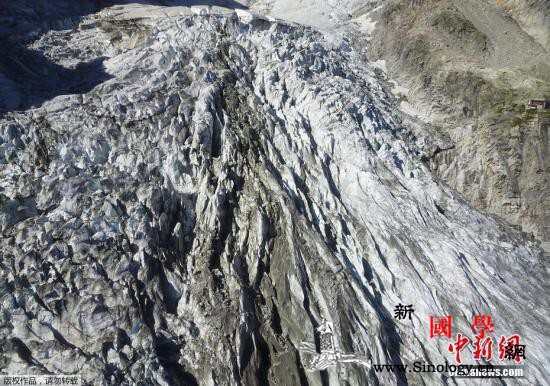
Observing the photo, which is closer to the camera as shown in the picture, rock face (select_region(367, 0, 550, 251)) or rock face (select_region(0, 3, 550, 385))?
rock face (select_region(0, 3, 550, 385))

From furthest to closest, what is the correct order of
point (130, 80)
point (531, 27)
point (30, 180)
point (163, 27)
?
point (531, 27) → point (163, 27) → point (130, 80) → point (30, 180)

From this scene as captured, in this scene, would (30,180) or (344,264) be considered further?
(344,264)

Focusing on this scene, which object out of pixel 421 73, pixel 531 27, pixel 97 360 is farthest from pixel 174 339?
pixel 531 27

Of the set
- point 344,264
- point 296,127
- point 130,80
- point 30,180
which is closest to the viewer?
point 30,180

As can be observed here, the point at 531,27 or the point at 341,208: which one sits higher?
the point at 531,27

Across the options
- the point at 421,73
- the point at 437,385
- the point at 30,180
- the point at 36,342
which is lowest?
the point at 437,385

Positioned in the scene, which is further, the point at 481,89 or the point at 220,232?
the point at 481,89

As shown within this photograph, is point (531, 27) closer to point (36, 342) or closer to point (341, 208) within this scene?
point (341, 208)

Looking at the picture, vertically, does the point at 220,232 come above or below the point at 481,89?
below
